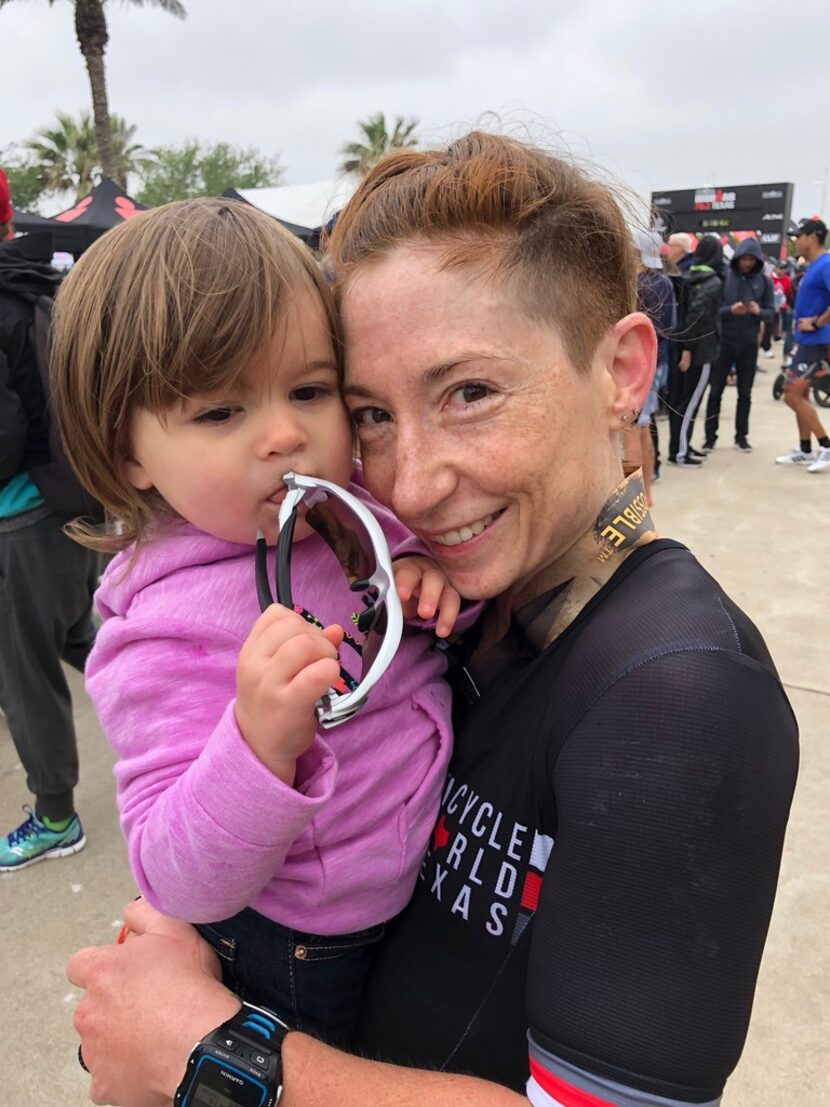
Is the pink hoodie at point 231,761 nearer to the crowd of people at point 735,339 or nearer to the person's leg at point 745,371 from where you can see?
the crowd of people at point 735,339

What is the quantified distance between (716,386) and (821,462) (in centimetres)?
145

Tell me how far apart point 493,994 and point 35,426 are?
2.35 meters

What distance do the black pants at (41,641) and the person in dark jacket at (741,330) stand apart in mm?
7456

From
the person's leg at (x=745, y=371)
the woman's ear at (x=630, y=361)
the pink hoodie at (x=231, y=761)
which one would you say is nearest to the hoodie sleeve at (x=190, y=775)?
the pink hoodie at (x=231, y=761)

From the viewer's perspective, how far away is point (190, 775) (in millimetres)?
955

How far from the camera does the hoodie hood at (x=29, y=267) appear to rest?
262 centimetres

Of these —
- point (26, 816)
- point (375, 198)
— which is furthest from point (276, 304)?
point (26, 816)

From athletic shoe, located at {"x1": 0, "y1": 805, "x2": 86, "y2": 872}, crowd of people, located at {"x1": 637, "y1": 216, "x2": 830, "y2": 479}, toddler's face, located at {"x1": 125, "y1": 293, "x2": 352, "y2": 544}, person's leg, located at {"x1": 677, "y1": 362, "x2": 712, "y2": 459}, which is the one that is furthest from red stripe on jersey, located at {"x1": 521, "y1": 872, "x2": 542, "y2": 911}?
person's leg, located at {"x1": 677, "y1": 362, "x2": 712, "y2": 459}

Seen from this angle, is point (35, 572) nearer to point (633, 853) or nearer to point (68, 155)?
point (633, 853)

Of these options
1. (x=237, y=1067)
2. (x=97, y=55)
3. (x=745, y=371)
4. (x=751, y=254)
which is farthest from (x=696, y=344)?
(x=97, y=55)

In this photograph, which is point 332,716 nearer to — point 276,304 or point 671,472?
point 276,304

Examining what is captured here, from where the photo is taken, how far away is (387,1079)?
0.91 m

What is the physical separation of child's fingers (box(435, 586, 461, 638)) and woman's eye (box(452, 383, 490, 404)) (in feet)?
0.95

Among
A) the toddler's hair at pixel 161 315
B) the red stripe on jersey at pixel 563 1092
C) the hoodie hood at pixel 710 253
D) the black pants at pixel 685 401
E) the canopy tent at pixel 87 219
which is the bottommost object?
the black pants at pixel 685 401
